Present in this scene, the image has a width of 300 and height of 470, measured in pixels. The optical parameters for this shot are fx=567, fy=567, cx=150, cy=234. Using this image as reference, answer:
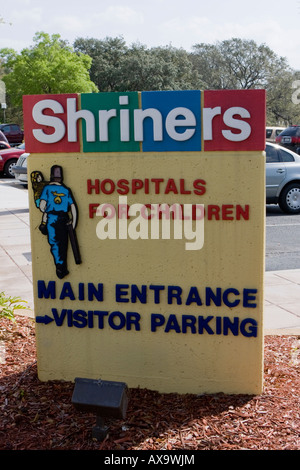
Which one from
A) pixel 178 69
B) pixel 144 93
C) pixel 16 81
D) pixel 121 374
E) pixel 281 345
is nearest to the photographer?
pixel 144 93

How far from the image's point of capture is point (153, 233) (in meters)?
4.04

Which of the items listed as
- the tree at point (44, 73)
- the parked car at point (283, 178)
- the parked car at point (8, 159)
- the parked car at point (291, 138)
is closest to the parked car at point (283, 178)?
the parked car at point (283, 178)

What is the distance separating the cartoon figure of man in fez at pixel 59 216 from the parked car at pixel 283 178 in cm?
948

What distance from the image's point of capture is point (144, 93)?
390cm

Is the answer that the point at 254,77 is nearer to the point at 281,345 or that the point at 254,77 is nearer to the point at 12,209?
the point at 12,209

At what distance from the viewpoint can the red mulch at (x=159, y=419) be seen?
137 inches

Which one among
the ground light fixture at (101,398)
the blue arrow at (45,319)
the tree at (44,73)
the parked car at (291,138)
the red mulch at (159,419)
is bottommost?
the red mulch at (159,419)

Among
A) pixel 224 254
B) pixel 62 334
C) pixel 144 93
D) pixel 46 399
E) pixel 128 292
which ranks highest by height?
pixel 144 93

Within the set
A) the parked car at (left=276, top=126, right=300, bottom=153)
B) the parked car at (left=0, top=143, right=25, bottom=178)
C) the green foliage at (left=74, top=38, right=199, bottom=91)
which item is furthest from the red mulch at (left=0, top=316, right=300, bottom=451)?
the green foliage at (left=74, top=38, right=199, bottom=91)

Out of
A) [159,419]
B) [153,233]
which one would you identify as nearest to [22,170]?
[153,233]

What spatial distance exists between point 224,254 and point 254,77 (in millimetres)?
69187

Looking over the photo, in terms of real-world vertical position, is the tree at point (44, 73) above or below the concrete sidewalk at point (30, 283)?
above

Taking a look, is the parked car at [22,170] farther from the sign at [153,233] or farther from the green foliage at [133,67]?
the green foliage at [133,67]

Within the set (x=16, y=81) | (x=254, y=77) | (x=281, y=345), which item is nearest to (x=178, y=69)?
(x=254, y=77)
